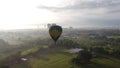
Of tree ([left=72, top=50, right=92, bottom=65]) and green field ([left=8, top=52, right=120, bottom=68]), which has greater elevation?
tree ([left=72, top=50, right=92, bottom=65])

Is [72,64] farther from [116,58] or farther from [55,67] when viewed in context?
[116,58]

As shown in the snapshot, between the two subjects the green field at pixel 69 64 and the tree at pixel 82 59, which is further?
the tree at pixel 82 59

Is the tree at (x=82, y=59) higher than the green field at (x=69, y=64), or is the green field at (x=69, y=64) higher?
the tree at (x=82, y=59)

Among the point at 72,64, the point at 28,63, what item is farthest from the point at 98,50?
the point at 28,63

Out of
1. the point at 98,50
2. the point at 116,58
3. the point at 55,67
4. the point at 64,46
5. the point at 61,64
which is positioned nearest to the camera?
the point at 55,67

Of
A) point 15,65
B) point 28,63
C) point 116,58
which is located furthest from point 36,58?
point 116,58

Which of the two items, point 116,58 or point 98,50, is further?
point 98,50

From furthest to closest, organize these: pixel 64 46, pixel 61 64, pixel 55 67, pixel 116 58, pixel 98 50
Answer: pixel 64 46 → pixel 98 50 → pixel 116 58 → pixel 61 64 → pixel 55 67

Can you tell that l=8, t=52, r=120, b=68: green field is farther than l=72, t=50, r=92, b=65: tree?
No

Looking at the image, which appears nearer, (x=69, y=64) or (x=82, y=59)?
(x=69, y=64)

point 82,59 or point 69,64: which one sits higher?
point 82,59
